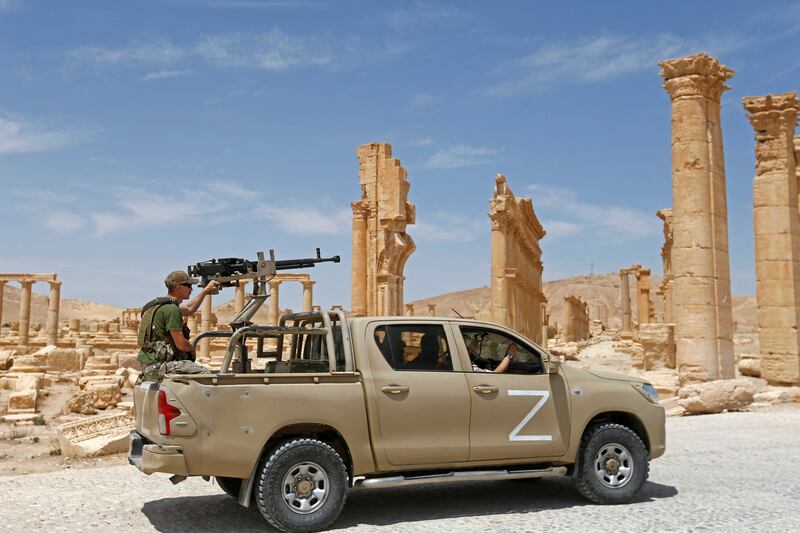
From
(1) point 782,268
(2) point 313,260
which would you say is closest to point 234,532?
(2) point 313,260

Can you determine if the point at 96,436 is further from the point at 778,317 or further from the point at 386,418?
the point at 778,317

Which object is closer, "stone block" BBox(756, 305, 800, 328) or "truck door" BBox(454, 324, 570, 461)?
"truck door" BBox(454, 324, 570, 461)

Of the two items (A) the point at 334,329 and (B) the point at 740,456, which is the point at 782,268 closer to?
(B) the point at 740,456

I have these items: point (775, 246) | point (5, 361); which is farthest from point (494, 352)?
point (5, 361)

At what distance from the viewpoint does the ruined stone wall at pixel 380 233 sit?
25.1m

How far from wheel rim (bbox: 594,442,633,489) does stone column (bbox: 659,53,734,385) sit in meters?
10.2

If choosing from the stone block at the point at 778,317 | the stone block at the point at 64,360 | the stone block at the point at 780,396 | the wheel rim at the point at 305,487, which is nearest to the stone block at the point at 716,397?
the stone block at the point at 780,396

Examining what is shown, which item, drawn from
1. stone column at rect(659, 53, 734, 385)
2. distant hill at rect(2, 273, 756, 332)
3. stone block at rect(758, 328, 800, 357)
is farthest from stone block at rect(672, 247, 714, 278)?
distant hill at rect(2, 273, 756, 332)

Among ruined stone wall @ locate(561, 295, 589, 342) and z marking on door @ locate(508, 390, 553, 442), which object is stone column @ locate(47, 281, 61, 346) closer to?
ruined stone wall @ locate(561, 295, 589, 342)

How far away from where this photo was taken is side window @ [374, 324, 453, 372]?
6.22m

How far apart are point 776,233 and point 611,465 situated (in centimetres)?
1568

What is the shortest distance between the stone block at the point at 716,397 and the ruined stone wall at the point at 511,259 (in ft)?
46.4

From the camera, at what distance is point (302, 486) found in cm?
562

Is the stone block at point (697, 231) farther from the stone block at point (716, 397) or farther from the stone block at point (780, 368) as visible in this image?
the stone block at point (780, 368)
